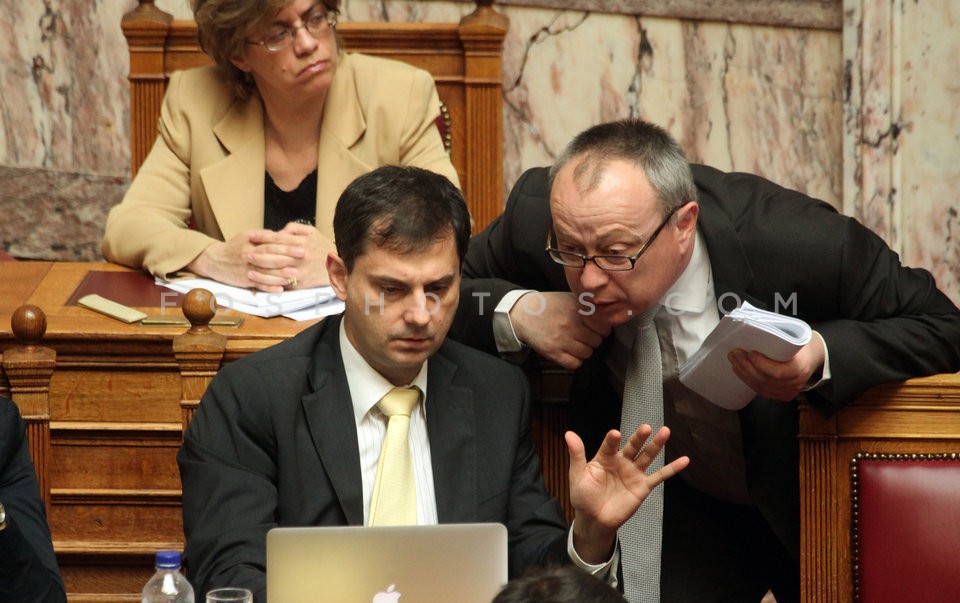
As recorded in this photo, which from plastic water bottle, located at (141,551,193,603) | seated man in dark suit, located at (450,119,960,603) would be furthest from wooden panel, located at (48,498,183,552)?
plastic water bottle, located at (141,551,193,603)

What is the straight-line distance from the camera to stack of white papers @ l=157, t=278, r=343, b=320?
3.00 meters

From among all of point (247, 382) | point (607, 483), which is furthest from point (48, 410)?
point (607, 483)

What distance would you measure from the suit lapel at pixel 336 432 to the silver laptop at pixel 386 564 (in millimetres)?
497

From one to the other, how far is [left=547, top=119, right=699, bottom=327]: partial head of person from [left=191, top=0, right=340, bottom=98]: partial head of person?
123 cm

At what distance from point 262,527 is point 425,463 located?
324 millimetres

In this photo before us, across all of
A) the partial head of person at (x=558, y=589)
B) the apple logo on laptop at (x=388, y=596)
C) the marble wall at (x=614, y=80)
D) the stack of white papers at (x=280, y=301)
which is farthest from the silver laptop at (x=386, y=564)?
the marble wall at (x=614, y=80)

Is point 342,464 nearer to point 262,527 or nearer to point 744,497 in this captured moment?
point 262,527

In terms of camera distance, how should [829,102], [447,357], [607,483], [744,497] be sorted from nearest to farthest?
1. [607,483]
2. [447,357]
3. [744,497]
4. [829,102]

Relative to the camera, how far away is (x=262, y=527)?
7.55 ft

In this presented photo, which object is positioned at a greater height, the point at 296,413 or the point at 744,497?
the point at 296,413

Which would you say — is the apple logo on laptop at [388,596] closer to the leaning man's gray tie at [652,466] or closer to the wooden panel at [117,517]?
the leaning man's gray tie at [652,466]

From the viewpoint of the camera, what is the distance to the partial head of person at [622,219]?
2.44 meters

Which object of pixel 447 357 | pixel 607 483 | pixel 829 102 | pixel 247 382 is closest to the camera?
pixel 607 483

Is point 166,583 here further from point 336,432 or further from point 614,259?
point 614,259
